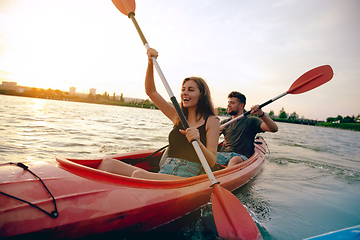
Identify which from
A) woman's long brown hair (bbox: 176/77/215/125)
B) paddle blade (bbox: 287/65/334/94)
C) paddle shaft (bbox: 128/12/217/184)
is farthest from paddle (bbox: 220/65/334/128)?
paddle shaft (bbox: 128/12/217/184)

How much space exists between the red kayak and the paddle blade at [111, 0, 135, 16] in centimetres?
243

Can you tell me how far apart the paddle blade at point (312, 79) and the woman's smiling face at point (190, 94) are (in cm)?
332

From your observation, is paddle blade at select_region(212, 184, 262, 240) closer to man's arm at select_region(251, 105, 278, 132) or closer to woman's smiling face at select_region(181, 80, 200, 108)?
woman's smiling face at select_region(181, 80, 200, 108)

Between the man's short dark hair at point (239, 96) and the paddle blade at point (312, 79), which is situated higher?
the paddle blade at point (312, 79)

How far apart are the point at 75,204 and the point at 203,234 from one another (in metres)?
1.30

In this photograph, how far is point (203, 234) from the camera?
1.98m

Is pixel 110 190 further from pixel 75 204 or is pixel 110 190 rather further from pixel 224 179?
pixel 224 179

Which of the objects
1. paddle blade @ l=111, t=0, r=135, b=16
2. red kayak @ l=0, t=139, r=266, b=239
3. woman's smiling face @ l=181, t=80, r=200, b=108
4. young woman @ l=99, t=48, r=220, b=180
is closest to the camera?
red kayak @ l=0, t=139, r=266, b=239

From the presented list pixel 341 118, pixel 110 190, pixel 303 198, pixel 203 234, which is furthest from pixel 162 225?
pixel 341 118

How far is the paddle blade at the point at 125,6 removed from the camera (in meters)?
2.98

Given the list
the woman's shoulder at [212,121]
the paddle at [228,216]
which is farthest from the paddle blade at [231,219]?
the woman's shoulder at [212,121]

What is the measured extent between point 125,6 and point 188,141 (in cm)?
237

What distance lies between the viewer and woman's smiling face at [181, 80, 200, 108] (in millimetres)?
2215

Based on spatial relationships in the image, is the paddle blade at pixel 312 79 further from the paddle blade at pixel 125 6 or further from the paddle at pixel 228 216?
the paddle blade at pixel 125 6
